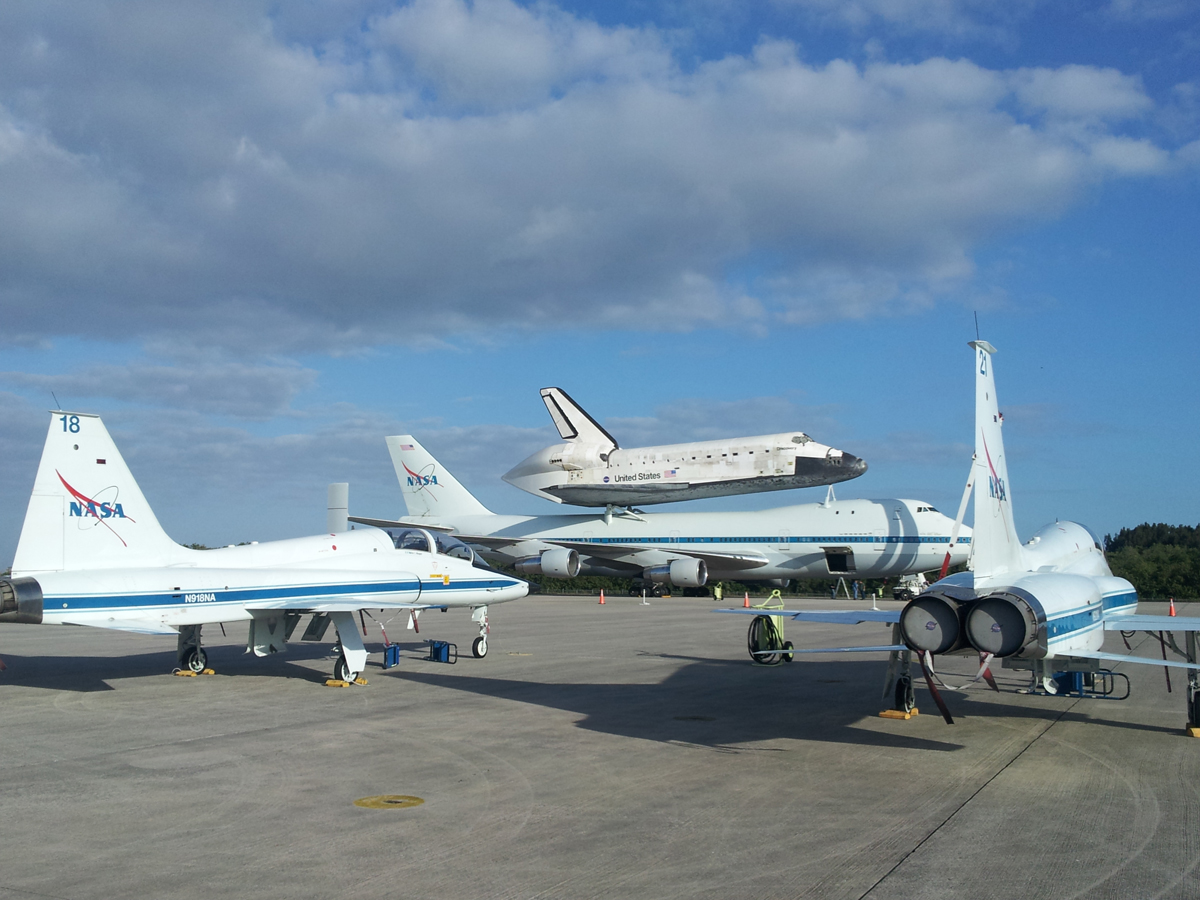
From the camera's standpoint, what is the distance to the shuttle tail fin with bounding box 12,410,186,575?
12.8 meters

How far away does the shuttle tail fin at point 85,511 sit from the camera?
12828 mm

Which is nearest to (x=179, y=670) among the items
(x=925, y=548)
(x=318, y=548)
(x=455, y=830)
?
(x=318, y=548)

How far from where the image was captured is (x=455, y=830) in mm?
6816

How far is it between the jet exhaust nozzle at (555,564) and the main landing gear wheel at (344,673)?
93.5 feet

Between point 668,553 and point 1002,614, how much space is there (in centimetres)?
3663

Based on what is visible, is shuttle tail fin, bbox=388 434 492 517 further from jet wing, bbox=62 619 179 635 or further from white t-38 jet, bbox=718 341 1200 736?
white t-38 jet, bbox=718 341 1200 736

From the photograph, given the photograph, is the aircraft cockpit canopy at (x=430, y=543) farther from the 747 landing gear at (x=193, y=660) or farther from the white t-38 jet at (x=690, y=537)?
the white t-38 jet at (x=690, y=537)

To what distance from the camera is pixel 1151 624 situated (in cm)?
1034

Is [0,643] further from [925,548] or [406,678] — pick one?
[925,548]

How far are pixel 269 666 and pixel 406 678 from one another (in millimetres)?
3385

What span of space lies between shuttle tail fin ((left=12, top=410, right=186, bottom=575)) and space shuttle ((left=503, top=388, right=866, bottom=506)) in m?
36.9

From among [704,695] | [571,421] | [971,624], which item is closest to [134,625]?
[704,695]

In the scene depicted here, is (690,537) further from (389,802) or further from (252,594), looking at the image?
(389,802)

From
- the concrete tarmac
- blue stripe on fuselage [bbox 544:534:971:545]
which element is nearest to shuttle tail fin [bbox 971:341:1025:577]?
the concrete tarmac
